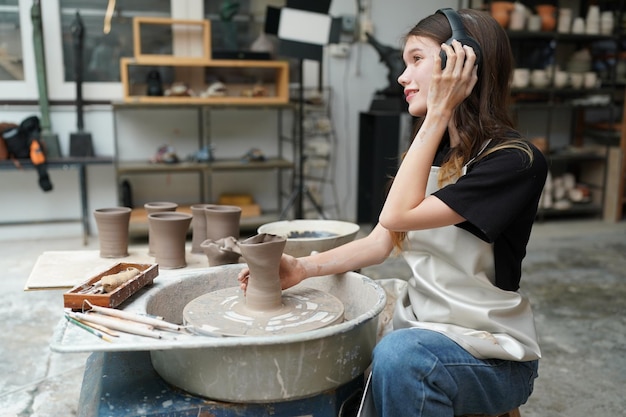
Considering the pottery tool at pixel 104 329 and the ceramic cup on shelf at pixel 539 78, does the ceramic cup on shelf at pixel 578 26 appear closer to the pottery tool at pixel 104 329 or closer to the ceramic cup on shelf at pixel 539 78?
the ceramic cup on shelf at pixel 539 78

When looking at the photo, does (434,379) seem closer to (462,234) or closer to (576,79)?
(462,234)

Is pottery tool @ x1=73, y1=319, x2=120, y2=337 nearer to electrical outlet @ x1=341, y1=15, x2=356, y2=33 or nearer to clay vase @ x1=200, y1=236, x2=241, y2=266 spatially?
clay vase @ x1=200, y1=236, x2=241, y2=266

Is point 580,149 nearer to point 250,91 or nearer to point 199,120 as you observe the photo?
point 250,91

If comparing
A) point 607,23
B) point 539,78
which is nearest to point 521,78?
point 539,78

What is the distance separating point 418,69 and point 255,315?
2.13ft

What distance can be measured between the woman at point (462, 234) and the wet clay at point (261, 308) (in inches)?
7.4

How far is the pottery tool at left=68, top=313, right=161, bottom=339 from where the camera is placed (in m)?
1.08

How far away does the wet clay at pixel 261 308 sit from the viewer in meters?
1.20

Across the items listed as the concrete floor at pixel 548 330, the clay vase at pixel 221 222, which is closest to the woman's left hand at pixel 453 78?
the clay vase at pixel 221 222

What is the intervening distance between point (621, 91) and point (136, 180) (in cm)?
441

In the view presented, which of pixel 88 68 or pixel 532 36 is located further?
pixel 532 36

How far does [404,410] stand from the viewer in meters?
1.08

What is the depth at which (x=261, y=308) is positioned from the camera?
1.27 metres

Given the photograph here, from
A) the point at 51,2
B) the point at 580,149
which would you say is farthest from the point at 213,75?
the point at 580,149
